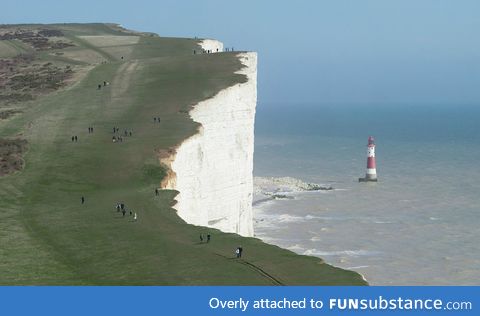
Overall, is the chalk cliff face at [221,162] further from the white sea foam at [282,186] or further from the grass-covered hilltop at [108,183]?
the white sea foam at [282,186]

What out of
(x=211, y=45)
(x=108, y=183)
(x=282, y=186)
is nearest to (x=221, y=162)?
(x=108, y=183)

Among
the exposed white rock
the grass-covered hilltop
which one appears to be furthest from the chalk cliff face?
the exposed white rock

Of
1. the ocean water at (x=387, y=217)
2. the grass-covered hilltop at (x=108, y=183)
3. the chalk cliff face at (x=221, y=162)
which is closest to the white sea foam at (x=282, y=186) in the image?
the ocean water at (x=387, y=217)

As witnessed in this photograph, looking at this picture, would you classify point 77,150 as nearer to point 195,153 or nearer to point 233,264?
point 195,153

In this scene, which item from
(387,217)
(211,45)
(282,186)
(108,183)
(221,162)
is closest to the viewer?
(108,183)

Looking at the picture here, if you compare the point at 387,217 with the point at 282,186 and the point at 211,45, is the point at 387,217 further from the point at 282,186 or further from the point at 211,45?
the point at 211,45

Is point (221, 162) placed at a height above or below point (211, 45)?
below

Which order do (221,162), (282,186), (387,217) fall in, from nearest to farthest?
(221,162) → (387,217) → (282,186)

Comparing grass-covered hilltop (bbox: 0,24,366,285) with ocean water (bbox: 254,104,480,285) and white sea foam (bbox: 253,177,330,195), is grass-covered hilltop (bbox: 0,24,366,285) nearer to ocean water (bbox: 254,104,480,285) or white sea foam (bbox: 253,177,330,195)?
ocean water (bbox: 254,104,480,285)
